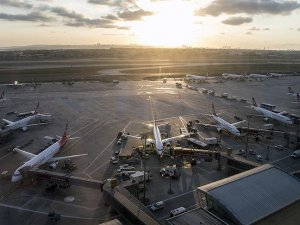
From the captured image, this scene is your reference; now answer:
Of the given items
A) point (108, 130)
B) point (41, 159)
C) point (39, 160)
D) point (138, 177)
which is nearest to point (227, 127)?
point (108, 130)

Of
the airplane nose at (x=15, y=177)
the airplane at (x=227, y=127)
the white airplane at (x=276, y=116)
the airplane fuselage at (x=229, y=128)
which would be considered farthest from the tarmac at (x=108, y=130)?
the white airplane at (x=276, y=116)

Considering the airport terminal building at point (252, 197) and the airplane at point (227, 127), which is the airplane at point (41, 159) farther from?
the airplane at point (227, 127)

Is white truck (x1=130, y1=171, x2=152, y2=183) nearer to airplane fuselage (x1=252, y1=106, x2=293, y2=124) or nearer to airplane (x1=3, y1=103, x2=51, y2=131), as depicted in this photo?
airplane (x1=3, y1=103, x2=51, y2=131)

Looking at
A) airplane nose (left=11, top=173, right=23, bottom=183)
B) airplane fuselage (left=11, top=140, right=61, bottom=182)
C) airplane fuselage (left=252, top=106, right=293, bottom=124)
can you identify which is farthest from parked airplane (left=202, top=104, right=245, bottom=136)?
airplane nose (left=11, top=173, right=23, bottom=183)

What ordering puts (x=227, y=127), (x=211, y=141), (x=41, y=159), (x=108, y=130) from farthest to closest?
1. (x=108, y=130)
2. (x=227, y=127)
3. (x=211, y=141)
4. (x=41, y=159)

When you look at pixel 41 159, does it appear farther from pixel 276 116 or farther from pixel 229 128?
pixel 276 116

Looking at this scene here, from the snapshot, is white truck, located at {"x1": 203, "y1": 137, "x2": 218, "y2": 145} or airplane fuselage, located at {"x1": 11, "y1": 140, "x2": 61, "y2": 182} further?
white truck, located at {"x1": 203, "y1": 137, "x2": 218, "y2": 145}

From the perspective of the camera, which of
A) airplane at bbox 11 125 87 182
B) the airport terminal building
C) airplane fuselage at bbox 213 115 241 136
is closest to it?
the airport terminal building

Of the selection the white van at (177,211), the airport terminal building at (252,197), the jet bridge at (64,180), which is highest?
the airport terminal building at (252,197)
